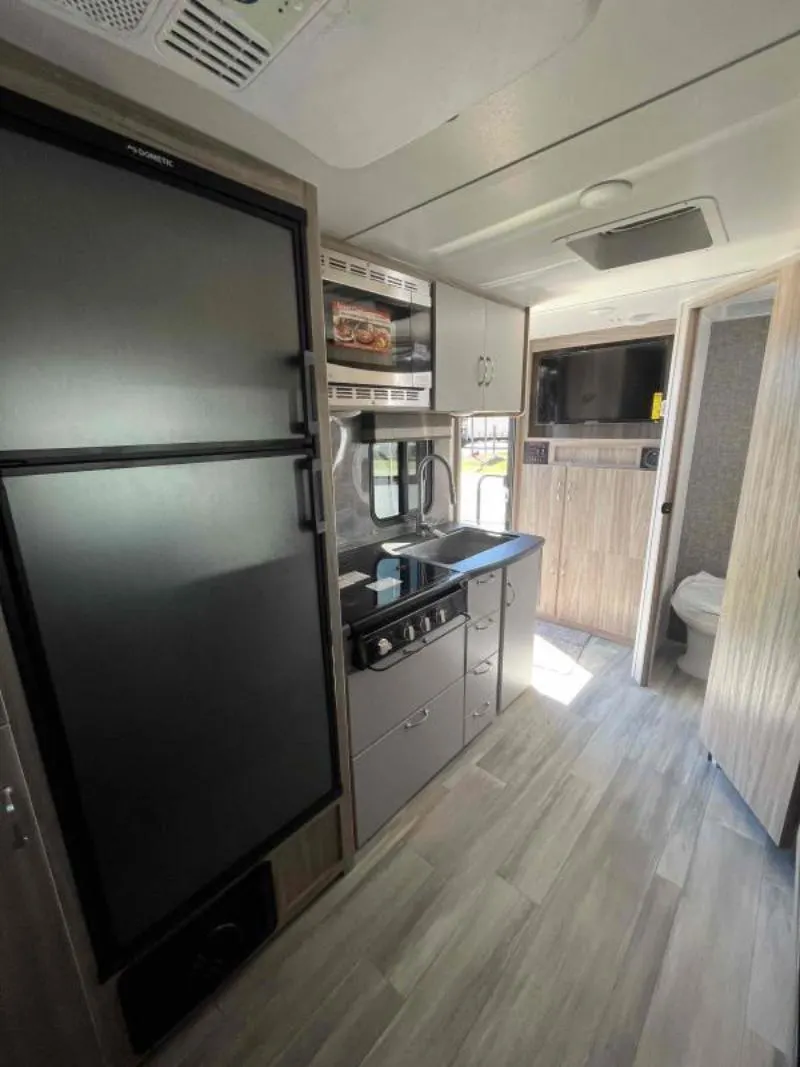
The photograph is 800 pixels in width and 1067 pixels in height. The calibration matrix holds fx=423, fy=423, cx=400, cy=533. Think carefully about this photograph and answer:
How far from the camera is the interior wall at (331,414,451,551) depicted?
6.75 feet

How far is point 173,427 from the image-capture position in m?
0.93

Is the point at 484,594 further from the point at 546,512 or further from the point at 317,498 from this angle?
the point at 546,512

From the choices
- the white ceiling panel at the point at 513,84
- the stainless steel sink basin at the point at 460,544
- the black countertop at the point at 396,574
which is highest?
the white ceiling panel at the point at 513,84

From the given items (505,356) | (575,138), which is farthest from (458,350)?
(575,138)

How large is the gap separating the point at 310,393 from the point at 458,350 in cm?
115

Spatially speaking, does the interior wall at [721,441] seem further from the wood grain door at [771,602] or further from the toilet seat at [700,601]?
the wood grain door at [771,602]

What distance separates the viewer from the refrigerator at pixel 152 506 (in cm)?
75

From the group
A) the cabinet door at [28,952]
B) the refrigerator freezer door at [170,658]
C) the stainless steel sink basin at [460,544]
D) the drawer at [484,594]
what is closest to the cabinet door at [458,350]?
the stainless steel sink basin at [460,544]

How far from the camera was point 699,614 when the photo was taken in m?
2.53

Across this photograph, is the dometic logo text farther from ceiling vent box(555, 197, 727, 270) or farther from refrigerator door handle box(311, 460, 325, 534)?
ceiling vent box(555, 197, 727, 270)

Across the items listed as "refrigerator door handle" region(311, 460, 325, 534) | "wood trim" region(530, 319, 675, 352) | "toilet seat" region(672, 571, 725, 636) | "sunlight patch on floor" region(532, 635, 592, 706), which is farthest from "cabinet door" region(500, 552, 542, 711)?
"wood trim" region(530, 319, 675, 352)

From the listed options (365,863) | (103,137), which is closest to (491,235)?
(103,137)

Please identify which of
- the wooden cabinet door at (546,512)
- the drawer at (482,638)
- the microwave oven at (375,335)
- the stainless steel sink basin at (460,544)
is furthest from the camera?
the wooden cabinet door at (546,512)

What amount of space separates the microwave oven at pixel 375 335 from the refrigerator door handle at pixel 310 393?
38 cm
